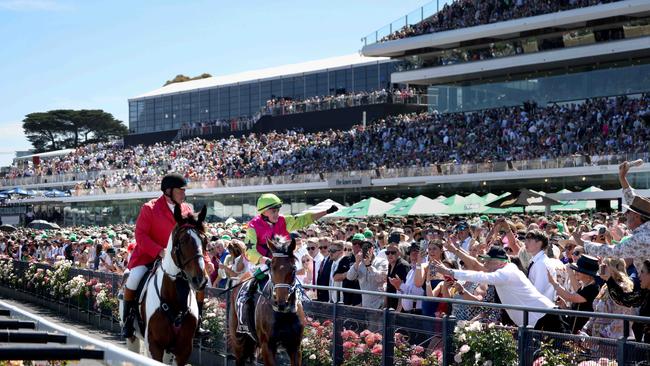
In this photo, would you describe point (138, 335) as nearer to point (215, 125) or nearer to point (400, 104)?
point (400, 104)

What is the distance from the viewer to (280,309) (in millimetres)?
→ 9766

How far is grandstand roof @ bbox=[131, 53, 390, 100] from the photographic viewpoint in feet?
255

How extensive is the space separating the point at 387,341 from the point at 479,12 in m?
49.2

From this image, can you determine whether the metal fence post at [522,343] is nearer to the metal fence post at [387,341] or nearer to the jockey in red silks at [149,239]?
the metal fence post at [387,341]

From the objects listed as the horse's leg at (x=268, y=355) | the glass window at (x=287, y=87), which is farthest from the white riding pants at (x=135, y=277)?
the glass window at (x=287, y=87)

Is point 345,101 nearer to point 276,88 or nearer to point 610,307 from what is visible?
point 276,88

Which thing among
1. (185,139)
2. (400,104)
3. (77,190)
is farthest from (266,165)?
(185,139)

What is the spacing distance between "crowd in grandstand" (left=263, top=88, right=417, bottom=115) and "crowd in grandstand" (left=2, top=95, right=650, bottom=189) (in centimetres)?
257

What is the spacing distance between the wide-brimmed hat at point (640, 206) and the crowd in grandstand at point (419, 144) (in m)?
32.9

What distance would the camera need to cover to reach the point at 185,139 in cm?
8162

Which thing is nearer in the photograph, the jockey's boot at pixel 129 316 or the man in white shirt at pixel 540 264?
the man in white shirt at pixel 540 264

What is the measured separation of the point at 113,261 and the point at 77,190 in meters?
49.8

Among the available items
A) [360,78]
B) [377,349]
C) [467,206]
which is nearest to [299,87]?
[360,78]

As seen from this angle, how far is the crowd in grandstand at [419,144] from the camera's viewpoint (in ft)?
145
